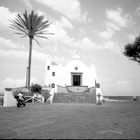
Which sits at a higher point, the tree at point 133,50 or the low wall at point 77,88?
the tree at point 133,50

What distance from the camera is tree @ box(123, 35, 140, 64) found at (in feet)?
90.8

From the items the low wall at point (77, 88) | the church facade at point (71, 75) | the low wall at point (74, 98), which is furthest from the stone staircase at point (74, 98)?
the church facade at point (71, 75)

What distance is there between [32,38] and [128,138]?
90.5ft

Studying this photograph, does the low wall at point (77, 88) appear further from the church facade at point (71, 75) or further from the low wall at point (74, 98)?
the low wall at point (74, 98)

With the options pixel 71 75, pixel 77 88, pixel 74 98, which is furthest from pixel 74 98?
pixel 71 75

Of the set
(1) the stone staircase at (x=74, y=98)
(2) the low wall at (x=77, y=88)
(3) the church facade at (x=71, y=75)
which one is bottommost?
(1) the stone staircase at (x=74, y=98)

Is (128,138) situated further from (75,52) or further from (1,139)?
(75,52)

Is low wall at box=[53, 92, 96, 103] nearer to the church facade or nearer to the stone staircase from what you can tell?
the stone staircase

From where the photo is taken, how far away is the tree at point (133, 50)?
27.7m

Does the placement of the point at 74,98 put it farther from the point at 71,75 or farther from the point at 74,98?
the point at 71,75

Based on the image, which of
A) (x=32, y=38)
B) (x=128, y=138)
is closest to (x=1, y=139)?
(x=128, y=138)

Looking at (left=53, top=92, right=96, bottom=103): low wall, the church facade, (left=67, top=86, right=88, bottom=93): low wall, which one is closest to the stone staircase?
(left=53, top=92, right=96, bottom=103): low wall

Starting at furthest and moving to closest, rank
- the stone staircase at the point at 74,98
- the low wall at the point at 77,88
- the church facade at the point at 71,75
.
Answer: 1. the church facade at the point at 71,75
2. the low wall at the point at 77,88
3. the stone staircase at the point at 74,98

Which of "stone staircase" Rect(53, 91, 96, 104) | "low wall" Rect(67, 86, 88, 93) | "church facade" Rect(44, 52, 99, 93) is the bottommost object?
"stone staircase" Rect(53, 91, 96, 104)
